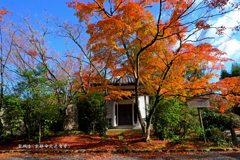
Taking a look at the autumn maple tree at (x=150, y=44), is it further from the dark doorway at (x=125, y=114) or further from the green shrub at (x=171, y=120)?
the dark doorway at (x=125, y=114)

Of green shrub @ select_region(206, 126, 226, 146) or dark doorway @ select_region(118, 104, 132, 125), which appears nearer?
green shrub @ select_region(206, 126, 226, 146)

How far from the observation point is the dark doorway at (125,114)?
38.6 ft

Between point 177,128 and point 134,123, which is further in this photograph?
point 134,123

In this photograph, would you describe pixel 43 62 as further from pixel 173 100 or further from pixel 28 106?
pixel 173 100

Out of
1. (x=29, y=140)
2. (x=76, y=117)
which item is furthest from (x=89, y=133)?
(x=29, y=140)

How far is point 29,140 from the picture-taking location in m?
7.04

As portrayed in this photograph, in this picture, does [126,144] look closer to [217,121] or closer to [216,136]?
[216,136]

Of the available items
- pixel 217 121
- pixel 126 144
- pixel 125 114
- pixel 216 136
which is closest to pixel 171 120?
pixel 216 136

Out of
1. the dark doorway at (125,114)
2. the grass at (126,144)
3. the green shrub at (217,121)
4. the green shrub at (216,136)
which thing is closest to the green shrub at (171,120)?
the grass at (126,144)

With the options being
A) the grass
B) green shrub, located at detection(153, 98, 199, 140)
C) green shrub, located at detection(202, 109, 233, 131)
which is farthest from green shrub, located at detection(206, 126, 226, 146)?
green shrub, located at detection(153, 98, 199, 140)

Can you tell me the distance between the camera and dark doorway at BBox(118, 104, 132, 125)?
38.6 ft

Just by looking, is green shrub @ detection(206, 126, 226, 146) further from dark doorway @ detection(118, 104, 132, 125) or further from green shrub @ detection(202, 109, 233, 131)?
dark doorway @ detection(118, 104, 132, 125)

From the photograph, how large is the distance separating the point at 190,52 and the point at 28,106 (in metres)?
7.68

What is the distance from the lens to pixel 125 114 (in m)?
11.9
